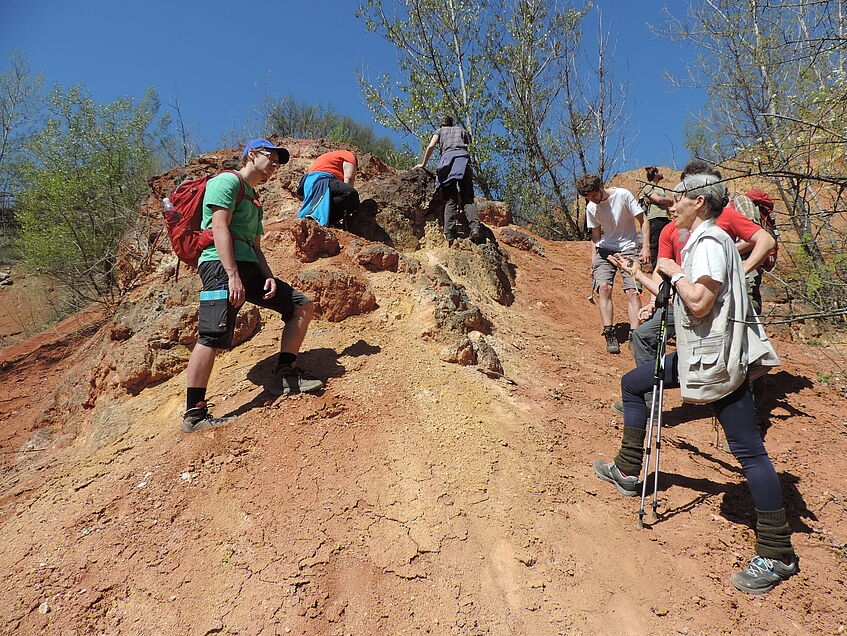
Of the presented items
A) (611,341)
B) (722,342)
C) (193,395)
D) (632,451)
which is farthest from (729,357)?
(193,395)

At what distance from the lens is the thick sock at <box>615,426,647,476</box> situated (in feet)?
9.21

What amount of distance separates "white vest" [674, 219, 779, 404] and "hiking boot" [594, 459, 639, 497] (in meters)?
0.74

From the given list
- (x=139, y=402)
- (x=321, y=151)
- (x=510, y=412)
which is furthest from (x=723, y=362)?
(x=321, y=151)

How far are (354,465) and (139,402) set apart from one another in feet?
7.13

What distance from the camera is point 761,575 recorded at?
226cm

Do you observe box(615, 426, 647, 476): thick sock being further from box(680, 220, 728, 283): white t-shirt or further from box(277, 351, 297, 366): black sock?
box(277, 351, 297, 366): black sock

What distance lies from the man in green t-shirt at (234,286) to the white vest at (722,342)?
2458 millimetres

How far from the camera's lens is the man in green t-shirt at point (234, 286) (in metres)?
3.02

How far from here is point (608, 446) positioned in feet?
11.1

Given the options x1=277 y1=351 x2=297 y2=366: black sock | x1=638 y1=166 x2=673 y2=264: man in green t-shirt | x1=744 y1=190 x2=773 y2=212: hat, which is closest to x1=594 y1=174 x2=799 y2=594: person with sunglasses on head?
x1=744 y1=190 x2=773 y2=212: hat

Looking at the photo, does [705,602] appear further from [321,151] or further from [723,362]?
[321,151]

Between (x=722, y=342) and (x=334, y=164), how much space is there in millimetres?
4999

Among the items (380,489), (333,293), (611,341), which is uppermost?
(333,293)

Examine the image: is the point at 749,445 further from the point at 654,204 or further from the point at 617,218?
the point at 654,204
